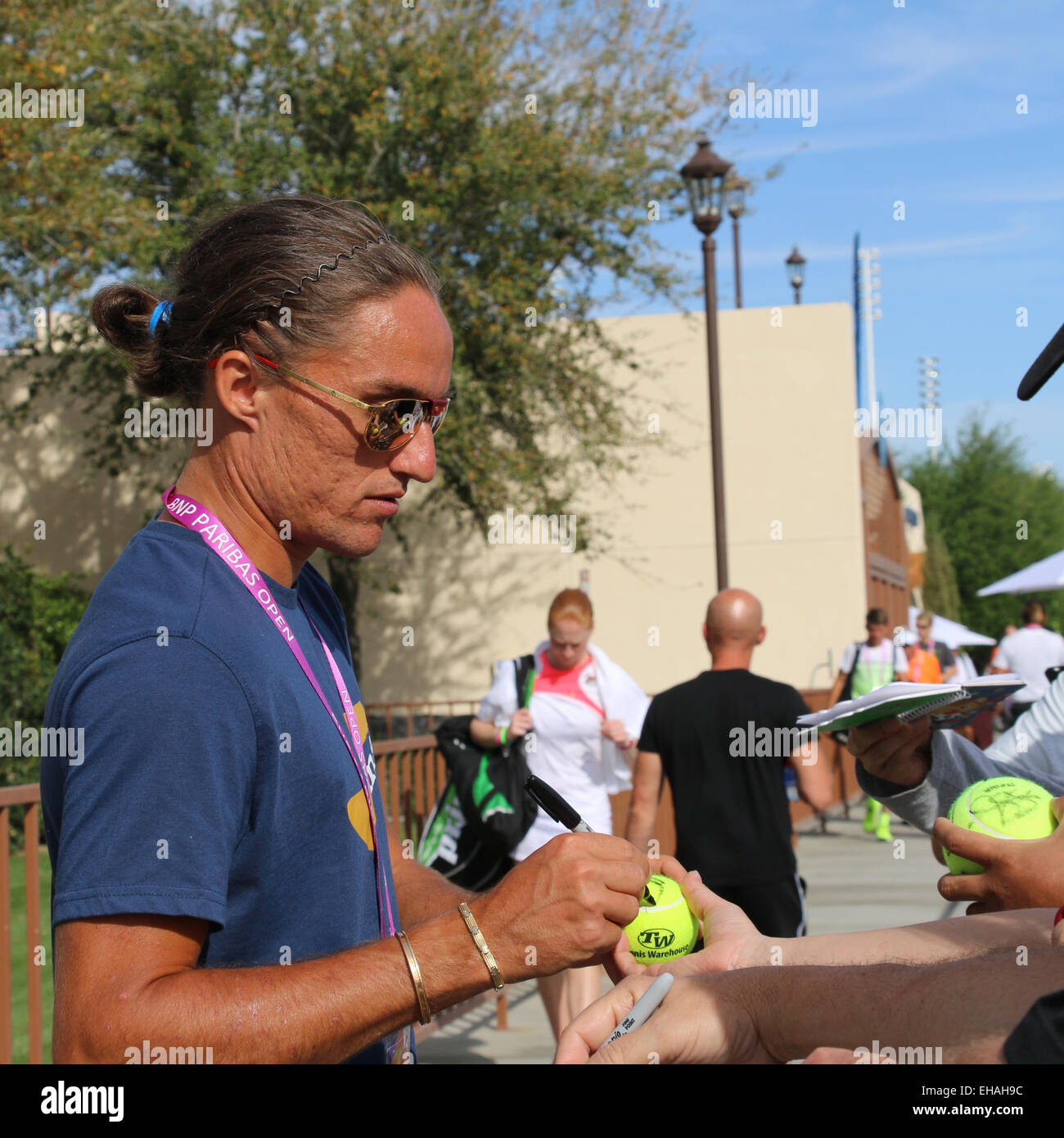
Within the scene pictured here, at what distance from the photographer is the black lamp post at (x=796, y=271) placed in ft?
101

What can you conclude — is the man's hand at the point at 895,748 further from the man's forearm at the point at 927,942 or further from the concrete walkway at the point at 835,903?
the concrete walkway at the point at 835,903

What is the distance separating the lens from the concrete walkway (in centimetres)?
633

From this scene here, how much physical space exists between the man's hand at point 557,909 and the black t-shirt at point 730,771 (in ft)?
12.6

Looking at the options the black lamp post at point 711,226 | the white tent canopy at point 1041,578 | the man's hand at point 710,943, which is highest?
the black lamp post at point 711,226

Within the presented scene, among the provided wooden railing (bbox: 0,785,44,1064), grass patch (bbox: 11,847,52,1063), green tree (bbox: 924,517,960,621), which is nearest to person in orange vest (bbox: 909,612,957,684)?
grass patch (bbox: 11,847,52,1063)

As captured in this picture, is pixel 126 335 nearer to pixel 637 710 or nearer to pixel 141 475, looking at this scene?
pixel 637 710

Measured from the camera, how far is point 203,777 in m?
1.63

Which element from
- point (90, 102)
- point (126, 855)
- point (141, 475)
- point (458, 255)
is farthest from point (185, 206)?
point (126, 855)

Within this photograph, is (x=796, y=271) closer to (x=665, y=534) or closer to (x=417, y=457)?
(x=665, y=534)

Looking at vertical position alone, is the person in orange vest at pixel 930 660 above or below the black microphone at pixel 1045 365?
below

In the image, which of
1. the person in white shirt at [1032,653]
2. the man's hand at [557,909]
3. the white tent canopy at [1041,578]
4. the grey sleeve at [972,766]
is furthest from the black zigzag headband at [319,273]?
the white tent canopy at [1041,578]

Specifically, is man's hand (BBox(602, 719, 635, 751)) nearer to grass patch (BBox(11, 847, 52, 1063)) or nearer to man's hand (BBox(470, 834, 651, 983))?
grass patch (BBox(11, 847, 52, 1063))

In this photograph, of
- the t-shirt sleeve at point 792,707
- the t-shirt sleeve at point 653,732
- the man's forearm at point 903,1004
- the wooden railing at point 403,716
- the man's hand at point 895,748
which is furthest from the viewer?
the wooden railing at point 403,716

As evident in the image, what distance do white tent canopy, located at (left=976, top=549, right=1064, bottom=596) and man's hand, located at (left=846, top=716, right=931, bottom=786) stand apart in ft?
38.3
